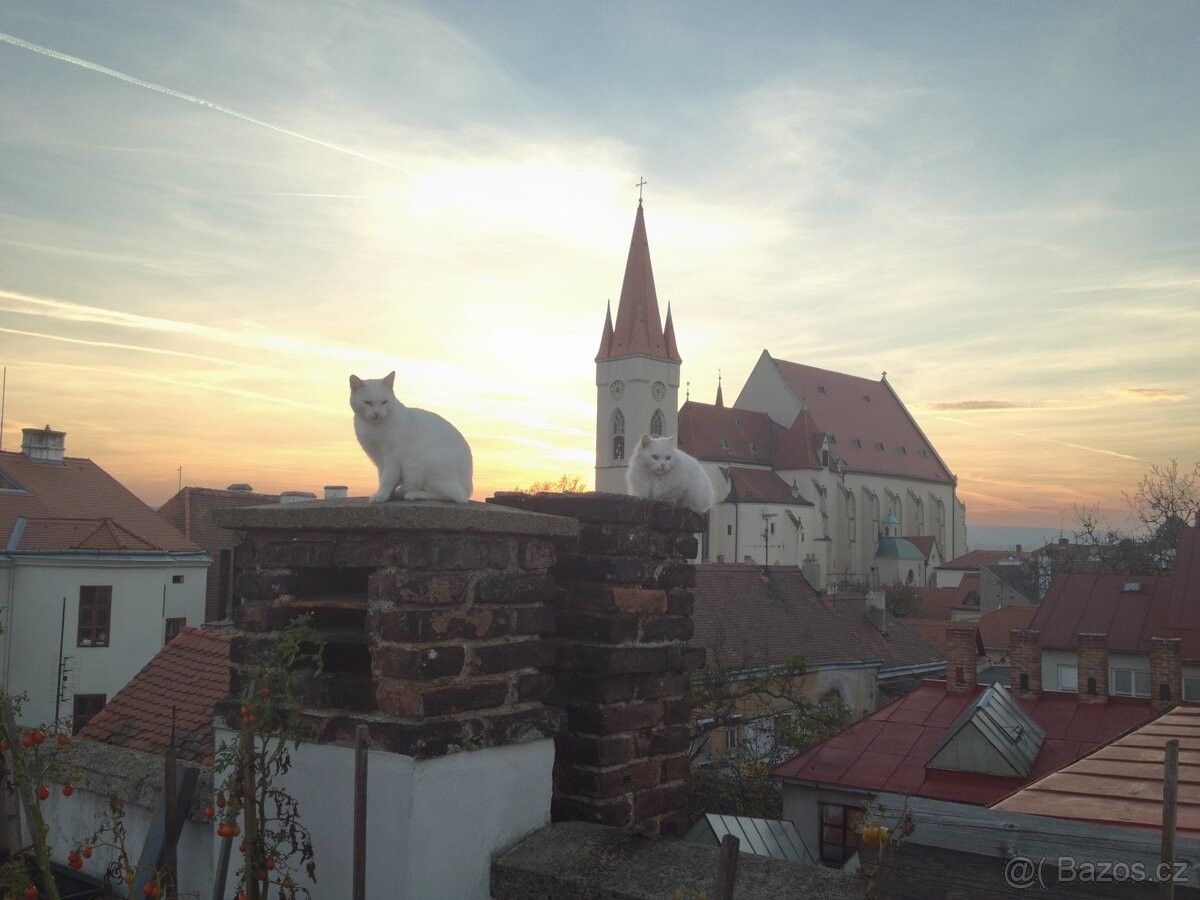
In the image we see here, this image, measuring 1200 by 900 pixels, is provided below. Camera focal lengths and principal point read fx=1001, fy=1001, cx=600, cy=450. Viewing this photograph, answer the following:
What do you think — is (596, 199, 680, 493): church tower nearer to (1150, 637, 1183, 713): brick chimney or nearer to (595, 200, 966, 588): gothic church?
(595, 200, 966, 588): gothic church

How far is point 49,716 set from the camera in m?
21.1

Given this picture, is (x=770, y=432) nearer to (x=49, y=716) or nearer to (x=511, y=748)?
(x=49, y=716)

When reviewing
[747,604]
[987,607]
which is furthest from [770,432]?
[747,604]

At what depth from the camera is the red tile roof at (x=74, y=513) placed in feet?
71.0

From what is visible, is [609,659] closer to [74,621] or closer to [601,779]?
[601,779]

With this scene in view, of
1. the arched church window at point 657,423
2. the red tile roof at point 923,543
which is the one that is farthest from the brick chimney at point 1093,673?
the red tile roof at point 923,543

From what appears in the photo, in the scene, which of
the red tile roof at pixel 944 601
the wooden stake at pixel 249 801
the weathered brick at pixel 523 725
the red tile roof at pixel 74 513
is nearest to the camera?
the wooden stake at pixel 249 801

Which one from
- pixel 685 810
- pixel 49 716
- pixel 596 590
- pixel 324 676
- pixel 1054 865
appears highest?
pixel 596 590

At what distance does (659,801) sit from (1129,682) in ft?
82.5

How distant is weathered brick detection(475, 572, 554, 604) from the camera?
2627 millimetres

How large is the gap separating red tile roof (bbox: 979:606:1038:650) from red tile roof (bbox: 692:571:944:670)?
10173 millimetres

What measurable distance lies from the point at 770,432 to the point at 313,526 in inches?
2994

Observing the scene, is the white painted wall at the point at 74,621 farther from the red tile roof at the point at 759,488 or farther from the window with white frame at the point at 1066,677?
the red tile roof at the point at 759,488

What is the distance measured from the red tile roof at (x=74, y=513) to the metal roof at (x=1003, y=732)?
1772 cm
